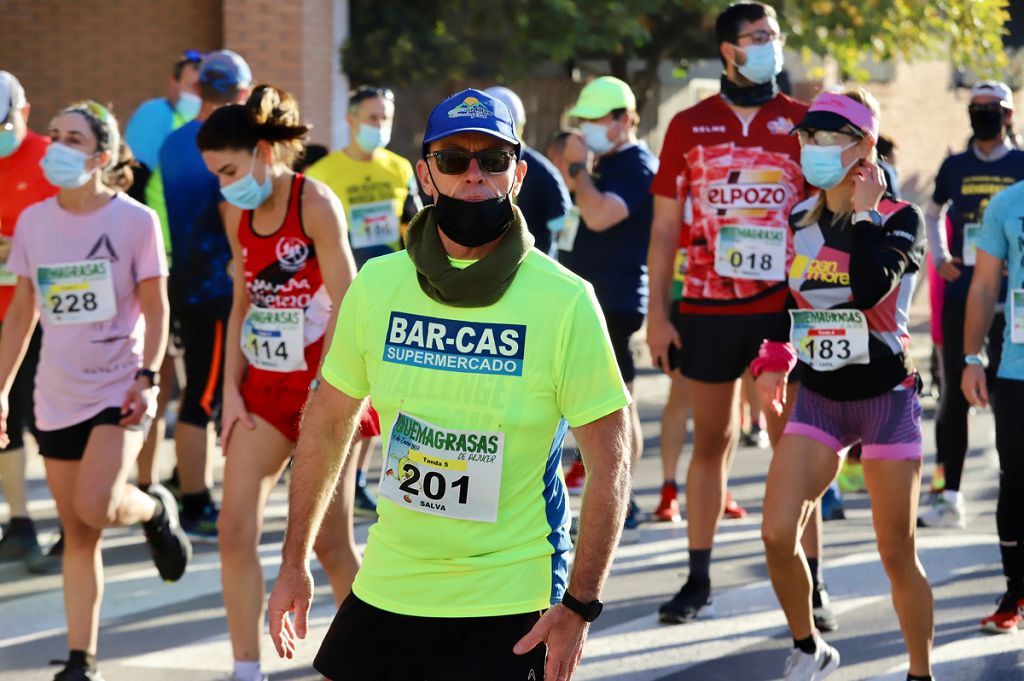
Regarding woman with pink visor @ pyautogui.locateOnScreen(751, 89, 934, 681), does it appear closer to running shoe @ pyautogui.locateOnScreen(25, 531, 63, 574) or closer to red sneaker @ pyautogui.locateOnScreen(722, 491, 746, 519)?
red sneaker @ pyautogui.locateOnScreen(722, 491, 746, 519)

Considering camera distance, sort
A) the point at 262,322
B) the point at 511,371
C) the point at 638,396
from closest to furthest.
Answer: the point at 511,371 → the point at 262,322 → the point at 638,396

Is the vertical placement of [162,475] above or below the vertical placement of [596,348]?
below

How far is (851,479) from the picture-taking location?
9.57 meters

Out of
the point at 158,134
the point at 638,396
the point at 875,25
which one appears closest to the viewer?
the point at 158,134

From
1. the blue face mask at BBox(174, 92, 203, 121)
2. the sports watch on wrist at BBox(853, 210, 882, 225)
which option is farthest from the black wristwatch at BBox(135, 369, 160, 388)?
the blue face mask at BBox(174, 92, 203, 121)

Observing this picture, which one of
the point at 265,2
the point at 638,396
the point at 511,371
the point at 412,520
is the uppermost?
the point at 265,2

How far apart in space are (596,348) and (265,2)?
11938mm

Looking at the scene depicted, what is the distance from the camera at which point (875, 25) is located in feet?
52.5

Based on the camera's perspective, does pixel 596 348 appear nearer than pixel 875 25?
Yes

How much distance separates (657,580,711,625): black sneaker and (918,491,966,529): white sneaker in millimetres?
2373

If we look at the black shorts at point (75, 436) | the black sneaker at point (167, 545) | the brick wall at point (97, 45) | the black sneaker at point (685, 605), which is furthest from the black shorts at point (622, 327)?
the brick wall at point (97, 45)

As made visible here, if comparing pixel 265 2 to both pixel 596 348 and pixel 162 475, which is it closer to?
pixel 162 475

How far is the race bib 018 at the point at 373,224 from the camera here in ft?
29.9

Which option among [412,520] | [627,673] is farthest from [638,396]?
[412,520]
